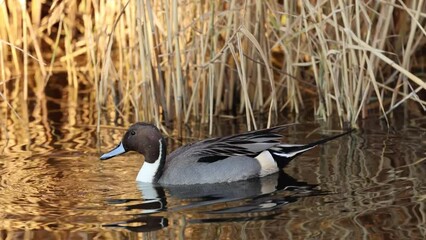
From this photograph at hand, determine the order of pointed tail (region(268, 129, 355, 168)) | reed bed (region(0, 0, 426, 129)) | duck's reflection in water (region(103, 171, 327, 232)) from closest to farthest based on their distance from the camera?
duck's reflection in water (region(103, 171, 327, 232)), pointed tail (region(268, 129, 355, 168)), reed bed (region(0, 0, 426, 129))

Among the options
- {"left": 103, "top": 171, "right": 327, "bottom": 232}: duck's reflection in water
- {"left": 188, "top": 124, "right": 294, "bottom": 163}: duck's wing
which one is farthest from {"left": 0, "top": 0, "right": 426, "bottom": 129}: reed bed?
{"left": 103, "top": 171, "right": 327, "bottom": 232}: duck's reflection in water

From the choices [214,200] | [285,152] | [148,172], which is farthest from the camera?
[285,152]

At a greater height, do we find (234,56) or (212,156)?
(234,56)

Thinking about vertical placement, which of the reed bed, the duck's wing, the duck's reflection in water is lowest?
the duck's reflection in water

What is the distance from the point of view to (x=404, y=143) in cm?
680

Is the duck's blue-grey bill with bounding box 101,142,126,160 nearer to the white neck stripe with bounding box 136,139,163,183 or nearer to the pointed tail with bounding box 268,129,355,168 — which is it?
the white neck stripe with bounding box 136,139,163,183

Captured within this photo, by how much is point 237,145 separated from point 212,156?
0.55ft

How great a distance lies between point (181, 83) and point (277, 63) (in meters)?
2.50

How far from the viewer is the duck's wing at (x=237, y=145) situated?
620 cm

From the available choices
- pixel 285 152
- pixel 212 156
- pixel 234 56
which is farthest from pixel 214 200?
pixel 234 56

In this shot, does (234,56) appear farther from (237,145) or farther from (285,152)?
(285,152)

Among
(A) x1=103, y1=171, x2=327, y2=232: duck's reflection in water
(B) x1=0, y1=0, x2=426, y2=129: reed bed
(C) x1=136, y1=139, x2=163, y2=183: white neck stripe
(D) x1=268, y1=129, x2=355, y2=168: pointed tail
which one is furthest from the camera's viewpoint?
(B) x1=0, y1=0, x2=426, y2=129: reed bed

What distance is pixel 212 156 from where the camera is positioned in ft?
20.3

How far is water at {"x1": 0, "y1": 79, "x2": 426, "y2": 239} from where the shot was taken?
486 centimetres
